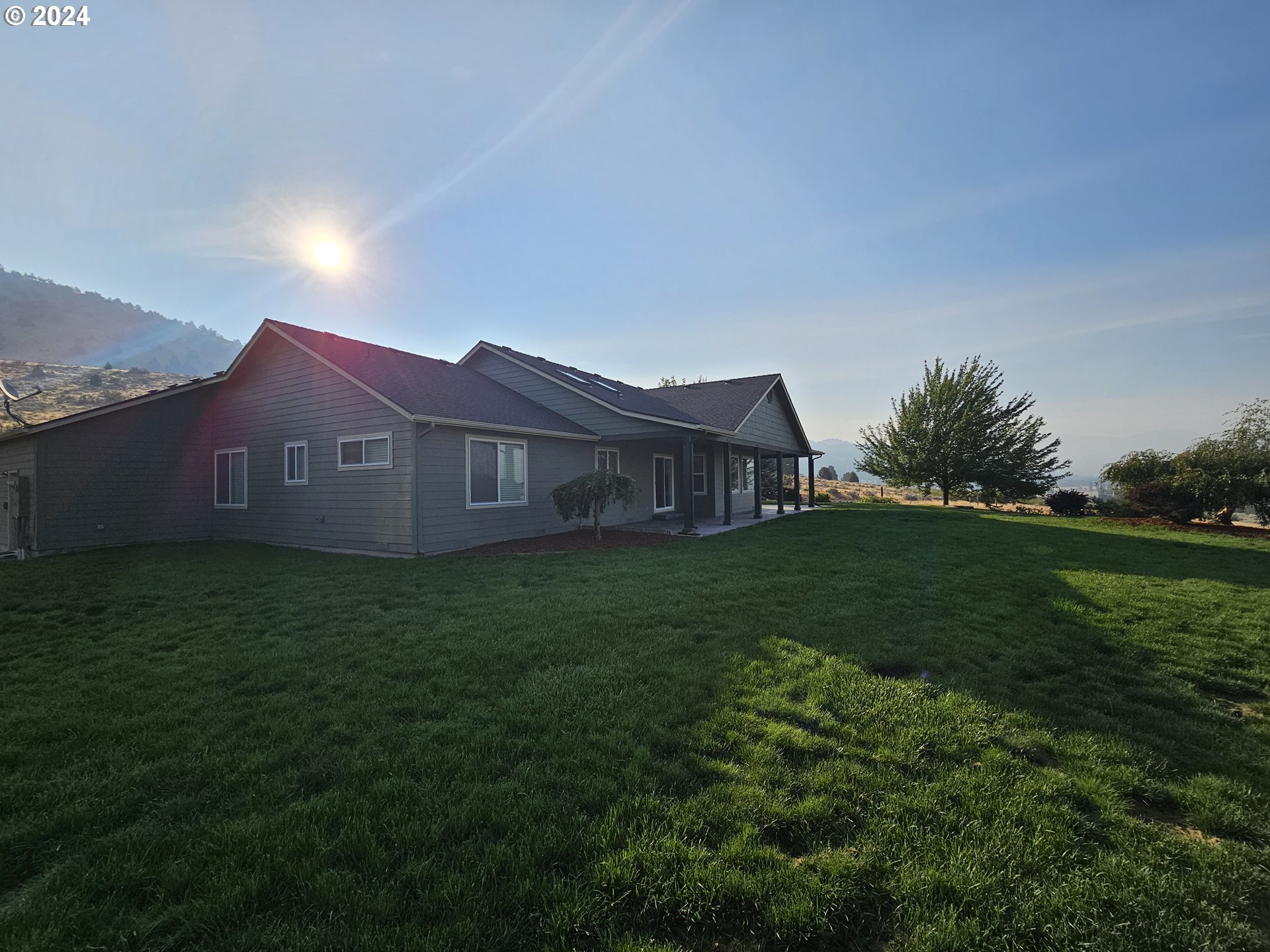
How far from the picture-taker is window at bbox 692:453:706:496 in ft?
62.7

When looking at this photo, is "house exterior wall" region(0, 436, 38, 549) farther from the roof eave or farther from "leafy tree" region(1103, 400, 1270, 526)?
"leafy tree" region(1103, 400, 1270, 526)

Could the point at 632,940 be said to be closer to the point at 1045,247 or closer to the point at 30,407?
the point at 1045,247

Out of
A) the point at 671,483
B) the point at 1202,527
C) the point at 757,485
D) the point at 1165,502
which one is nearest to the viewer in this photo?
the point at 1202,527

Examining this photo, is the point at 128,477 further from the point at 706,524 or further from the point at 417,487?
the point at 706,524

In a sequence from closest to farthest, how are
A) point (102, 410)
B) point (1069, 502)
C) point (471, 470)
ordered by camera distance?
point (102, 410) → point (471, 470) → point (1069, 502)

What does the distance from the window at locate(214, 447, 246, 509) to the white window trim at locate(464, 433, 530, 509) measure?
6649 mm

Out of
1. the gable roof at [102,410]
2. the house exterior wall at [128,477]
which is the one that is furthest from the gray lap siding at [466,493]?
the house exterior wall at [128,477]

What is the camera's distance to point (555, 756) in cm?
299

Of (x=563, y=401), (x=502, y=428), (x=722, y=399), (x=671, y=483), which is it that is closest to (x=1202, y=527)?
(x=722, y=399)

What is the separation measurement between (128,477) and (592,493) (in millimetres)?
10941

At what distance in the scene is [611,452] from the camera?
53.0ft

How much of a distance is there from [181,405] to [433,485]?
8.09 metres

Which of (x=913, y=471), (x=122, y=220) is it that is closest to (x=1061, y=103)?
(x=913, y=471)

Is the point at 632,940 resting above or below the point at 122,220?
below
